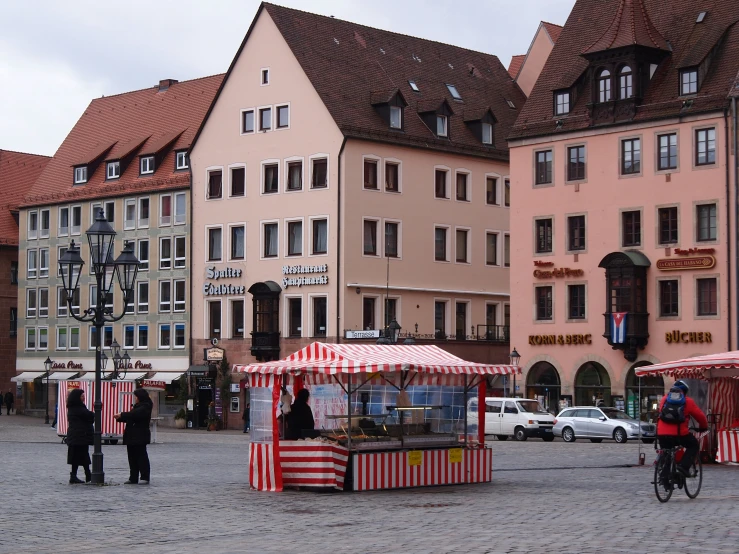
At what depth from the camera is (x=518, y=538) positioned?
605 inches

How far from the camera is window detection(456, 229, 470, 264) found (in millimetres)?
69062

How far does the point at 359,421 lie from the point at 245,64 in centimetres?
4592

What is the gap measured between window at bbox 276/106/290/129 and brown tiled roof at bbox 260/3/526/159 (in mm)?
2200

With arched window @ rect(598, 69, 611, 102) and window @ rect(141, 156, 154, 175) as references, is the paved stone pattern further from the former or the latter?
window @ rect(141, 156, 154, 175)

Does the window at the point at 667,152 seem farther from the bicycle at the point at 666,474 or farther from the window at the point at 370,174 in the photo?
the bicycle at the point at 666,474

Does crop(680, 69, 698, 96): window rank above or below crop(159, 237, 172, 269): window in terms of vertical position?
above

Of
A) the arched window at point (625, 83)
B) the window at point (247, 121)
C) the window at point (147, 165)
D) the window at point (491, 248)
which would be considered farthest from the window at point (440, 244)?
the window at point (147, 165)

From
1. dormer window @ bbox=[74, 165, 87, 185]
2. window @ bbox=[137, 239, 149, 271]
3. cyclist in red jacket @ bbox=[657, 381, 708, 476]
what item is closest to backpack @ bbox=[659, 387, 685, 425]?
cyclist in red jacket @ bbox=[657, 381, 708, 476]

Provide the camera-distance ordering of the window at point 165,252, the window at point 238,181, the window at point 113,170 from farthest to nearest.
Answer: the window at point 113,170 < the window at point 165,252 < the window at point 238,181

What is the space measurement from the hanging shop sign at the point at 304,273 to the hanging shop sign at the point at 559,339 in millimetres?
10464

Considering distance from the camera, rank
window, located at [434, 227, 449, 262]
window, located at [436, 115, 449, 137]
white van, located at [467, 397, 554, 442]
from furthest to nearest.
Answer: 1. window, located at [436, 115, 449, 137]
2. window, located at [434, 227, 449, 262]
3. white van, located at [467, 397, 554, 442]

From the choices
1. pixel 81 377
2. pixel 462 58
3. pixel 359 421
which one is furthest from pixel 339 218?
pixel 359 421

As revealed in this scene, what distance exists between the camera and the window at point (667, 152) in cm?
5506

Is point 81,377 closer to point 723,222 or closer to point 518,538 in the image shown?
point 723,222
